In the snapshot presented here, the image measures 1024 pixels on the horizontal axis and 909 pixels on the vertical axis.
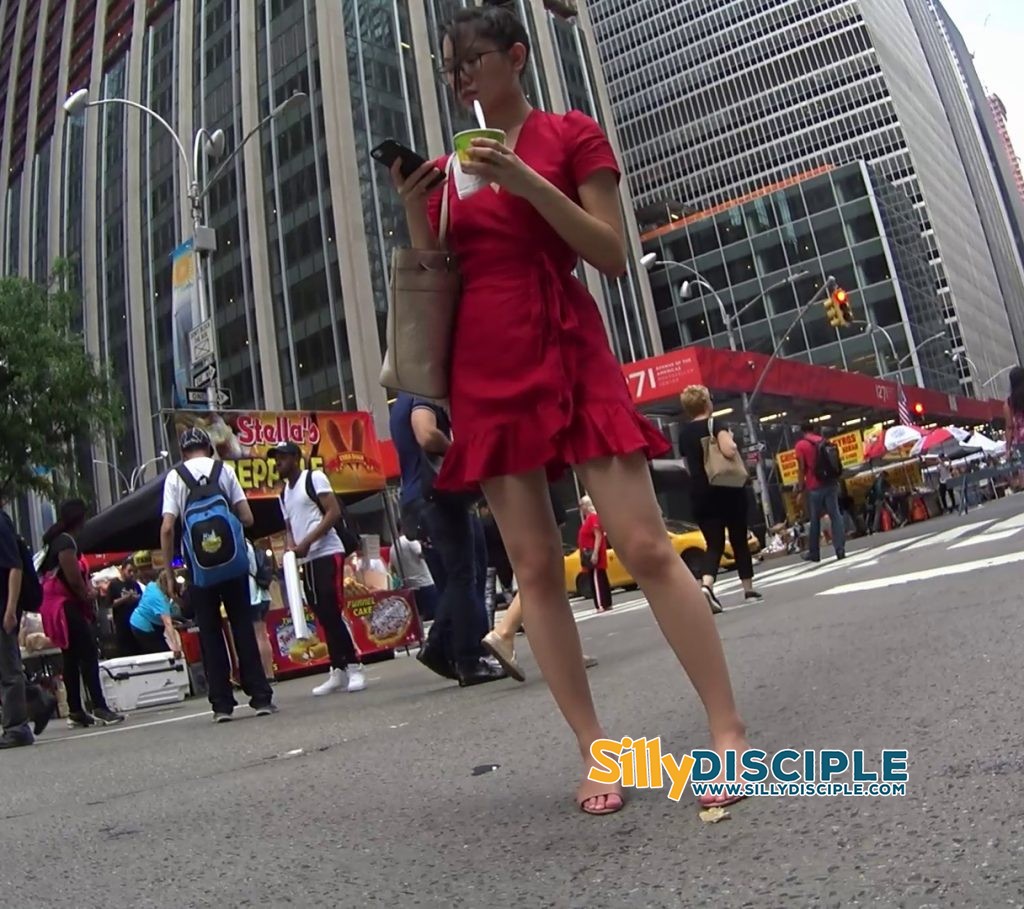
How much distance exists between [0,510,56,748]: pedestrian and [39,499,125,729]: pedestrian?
105 cm

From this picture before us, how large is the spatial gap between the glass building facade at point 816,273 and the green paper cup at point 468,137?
62.9 meters

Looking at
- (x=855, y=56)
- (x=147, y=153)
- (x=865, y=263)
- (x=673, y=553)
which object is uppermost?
(x=855, y=56)

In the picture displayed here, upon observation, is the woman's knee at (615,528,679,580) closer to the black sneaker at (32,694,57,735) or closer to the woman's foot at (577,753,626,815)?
the woman's foot at (577,753,626,815)

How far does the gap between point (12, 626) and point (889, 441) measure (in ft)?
81.2

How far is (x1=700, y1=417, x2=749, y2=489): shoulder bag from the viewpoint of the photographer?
8.39 m

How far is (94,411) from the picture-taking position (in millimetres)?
28594

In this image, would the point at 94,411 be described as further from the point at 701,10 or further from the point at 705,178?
the point at 701,10

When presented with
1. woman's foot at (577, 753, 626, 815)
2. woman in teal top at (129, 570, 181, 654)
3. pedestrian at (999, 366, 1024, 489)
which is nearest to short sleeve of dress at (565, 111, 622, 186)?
woman's foot at (577, 753, 626, 815)

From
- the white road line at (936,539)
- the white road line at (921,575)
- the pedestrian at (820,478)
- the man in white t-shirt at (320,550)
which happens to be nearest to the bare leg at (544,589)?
the man in white t-shirt at (320,550)

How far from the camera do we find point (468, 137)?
2.16m

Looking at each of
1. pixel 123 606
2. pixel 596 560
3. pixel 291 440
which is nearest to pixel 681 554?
pixel 596 560

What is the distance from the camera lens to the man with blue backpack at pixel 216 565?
20.6ft

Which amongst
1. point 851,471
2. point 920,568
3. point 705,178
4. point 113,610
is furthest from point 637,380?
point 705,178

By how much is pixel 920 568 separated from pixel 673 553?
263 inches
